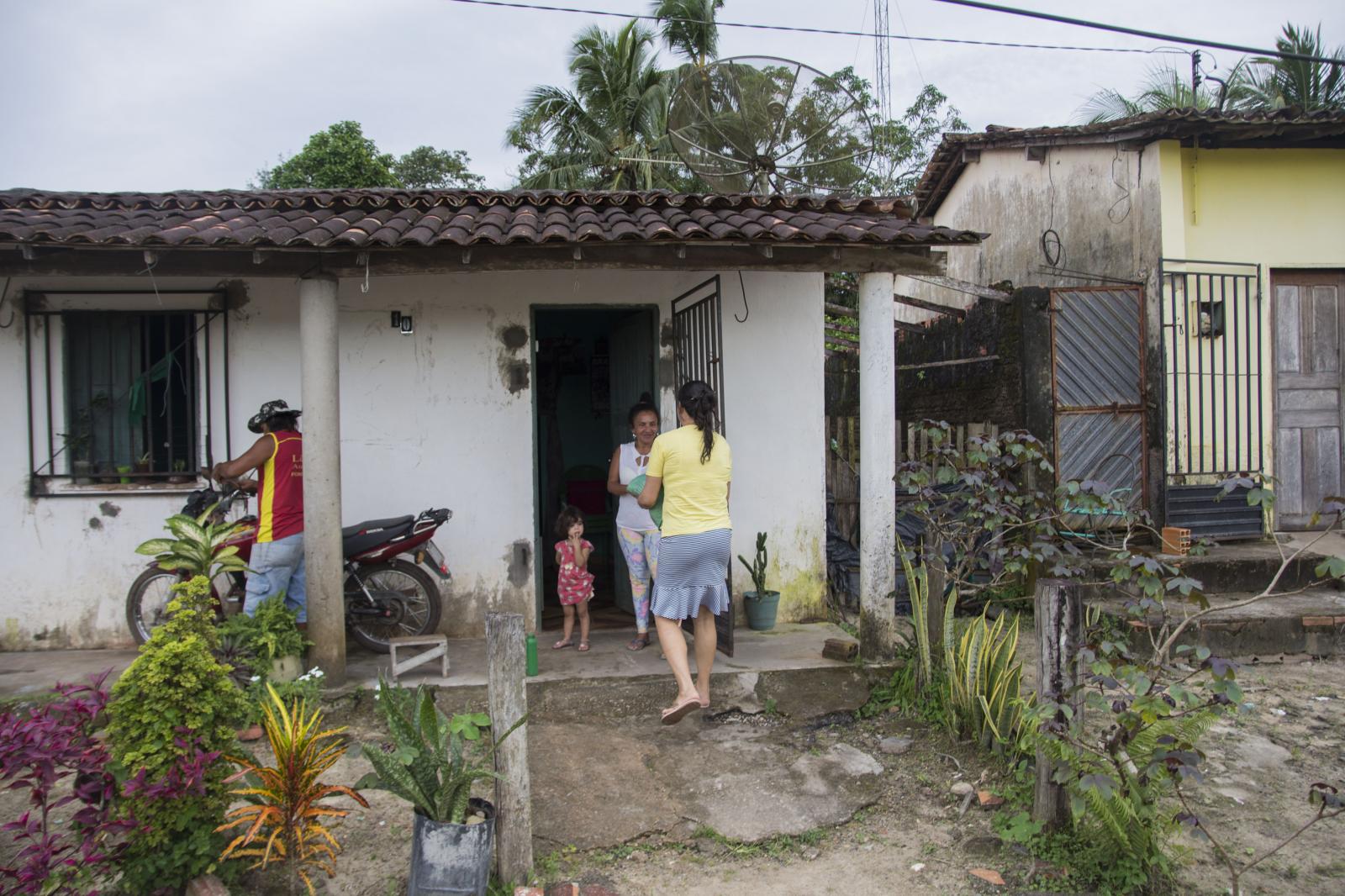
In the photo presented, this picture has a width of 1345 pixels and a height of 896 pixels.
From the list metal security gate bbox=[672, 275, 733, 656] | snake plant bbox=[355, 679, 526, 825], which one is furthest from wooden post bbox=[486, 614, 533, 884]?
metal security gate bbox=[672, 275, 733, 656]

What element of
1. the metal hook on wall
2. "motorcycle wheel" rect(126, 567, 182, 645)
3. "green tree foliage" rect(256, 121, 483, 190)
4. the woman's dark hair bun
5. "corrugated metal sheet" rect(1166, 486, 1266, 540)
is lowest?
"motorcycle wheel" rect(126, 567, 182, 645)

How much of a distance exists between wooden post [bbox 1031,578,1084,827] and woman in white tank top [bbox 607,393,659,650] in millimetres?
2557

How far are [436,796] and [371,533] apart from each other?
2.87m

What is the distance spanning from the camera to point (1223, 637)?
643cm

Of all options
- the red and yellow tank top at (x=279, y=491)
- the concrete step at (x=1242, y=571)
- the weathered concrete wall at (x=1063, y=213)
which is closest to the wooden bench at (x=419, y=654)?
the red and yellow tank top at (x=279, y=491)

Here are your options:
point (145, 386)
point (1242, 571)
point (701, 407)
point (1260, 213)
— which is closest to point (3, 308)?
point (145, 386)

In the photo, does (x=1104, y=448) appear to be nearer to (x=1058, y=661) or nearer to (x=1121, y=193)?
(x=1121, y=193)

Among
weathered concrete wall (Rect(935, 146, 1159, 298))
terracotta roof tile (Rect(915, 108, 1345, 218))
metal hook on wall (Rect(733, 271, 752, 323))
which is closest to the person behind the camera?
metal hook on wall (Rect(733, 271, 752, 323))

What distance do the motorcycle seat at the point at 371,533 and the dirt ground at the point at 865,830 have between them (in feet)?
3.36

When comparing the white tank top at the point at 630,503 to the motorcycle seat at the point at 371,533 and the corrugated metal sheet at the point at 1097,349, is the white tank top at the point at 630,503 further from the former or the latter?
the corrugated metal sheet at the point at 1097,349

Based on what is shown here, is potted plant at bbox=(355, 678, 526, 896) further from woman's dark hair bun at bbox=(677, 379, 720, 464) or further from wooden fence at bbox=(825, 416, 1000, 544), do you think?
wooden fence at bbox=(825, 416, 1000, 544)

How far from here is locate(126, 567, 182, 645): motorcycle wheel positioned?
5.96 m

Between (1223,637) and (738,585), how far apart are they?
3407 millimetres

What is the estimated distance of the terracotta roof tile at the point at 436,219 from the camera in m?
5.10
